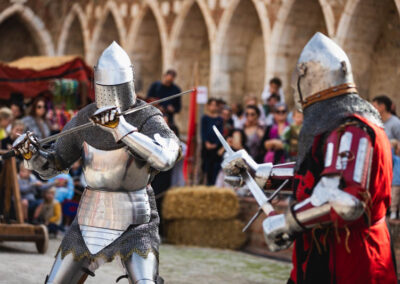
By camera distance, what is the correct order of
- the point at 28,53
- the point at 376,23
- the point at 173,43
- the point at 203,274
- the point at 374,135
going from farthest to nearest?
the point at 28,53, the point at 173,43, the point at 376,23, the point at 203,274, the point at 374,135

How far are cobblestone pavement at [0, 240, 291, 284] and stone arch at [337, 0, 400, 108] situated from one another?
14.8 ft

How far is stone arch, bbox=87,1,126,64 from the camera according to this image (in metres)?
18.8

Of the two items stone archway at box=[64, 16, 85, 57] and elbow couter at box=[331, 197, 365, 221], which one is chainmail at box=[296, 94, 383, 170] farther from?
stone archway at box=[64, 16, 85, 57]

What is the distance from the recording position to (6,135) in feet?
31.3

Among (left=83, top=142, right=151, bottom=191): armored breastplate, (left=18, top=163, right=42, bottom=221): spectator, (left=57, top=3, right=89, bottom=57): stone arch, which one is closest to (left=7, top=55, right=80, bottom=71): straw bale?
(left=18, top=163, right=42, bottom=221): spectator

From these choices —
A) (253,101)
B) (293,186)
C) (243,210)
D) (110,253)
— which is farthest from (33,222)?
(293,186)

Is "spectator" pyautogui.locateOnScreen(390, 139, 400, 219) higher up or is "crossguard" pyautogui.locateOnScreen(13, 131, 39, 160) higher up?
"crossguard" pyautogui.locateOnScreen(13, 131, 39, 160)

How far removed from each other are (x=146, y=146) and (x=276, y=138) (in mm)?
5607

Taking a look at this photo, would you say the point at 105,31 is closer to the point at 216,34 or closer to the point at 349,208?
the point at 216,34

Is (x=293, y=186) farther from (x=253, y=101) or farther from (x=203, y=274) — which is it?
(x=253, y=101)

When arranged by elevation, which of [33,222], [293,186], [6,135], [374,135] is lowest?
[33,222]

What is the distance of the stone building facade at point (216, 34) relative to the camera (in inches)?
496

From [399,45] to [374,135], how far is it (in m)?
9.92

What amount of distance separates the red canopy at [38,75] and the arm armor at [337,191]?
31.0ft
